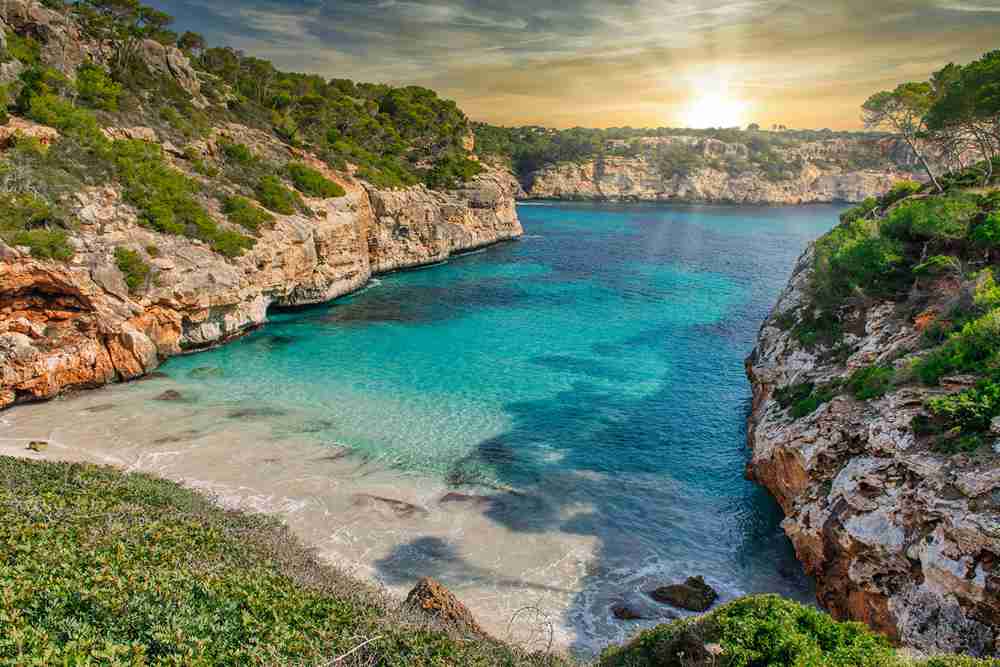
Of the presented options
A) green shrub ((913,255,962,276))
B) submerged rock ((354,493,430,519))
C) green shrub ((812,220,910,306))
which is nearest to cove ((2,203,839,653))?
submerged rock ((354,493,430,519))

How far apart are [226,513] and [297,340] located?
18.5m

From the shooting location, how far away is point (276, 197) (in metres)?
39.6

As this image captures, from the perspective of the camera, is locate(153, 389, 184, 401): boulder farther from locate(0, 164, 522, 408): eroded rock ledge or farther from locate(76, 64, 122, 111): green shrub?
locate(76, 64, 122, 111): green shrub

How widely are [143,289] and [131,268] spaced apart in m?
1.09

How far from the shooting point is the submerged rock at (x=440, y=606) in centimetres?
1144

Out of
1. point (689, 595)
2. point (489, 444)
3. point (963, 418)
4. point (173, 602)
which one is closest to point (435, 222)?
point (489, 444)

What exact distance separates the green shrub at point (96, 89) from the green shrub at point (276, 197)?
9.70 meters

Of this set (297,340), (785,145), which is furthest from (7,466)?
(785,145)

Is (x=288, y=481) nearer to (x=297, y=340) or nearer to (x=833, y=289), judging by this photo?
(x=297, y=340)

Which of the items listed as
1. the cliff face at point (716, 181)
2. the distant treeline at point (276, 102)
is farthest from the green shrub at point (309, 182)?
the cliff face at point (716, 181)

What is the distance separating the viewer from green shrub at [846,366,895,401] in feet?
45.3

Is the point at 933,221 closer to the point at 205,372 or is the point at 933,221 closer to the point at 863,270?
the point at 863,270

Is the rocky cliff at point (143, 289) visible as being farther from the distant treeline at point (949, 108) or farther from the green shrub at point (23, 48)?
the distant treeline at point (949, 108)

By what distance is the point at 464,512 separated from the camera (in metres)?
17.3
